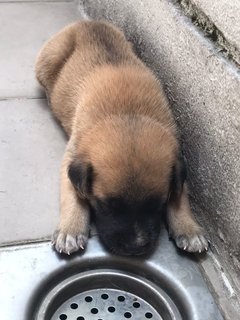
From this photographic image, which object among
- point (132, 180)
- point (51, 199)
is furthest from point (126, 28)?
point (132, 180)

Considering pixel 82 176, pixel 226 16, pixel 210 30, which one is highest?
pixel 226 16

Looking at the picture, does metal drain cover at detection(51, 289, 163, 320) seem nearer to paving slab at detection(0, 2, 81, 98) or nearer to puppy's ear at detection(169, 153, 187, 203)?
puppy's ear at detection(169, 153, 187, 203)

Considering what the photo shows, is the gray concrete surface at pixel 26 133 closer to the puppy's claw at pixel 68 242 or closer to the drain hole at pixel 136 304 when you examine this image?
the puppy's claw at pixel 68 242

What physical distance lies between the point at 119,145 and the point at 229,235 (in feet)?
2.27

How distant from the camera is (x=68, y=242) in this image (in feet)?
9.01

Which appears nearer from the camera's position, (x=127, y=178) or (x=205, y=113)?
(x=127, y=178)

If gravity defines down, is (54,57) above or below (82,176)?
below

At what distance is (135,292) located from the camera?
2.70 m

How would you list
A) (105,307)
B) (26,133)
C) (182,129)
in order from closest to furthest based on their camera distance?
(105,307), (182,129), (26,133)

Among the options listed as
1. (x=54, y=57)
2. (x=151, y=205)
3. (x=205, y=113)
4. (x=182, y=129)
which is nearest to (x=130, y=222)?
(x=151, y=205)

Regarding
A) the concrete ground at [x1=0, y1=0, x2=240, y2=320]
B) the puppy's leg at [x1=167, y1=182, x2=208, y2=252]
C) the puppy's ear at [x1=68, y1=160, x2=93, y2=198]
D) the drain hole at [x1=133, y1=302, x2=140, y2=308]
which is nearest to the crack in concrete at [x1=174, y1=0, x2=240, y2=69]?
the concrete ground at [x1=0, y1=0, x2=240, y2=320]

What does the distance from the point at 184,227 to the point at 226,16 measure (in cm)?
103

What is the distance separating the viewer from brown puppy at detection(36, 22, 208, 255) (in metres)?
2.54

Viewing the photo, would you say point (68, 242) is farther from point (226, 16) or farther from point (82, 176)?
point (226, 16)
